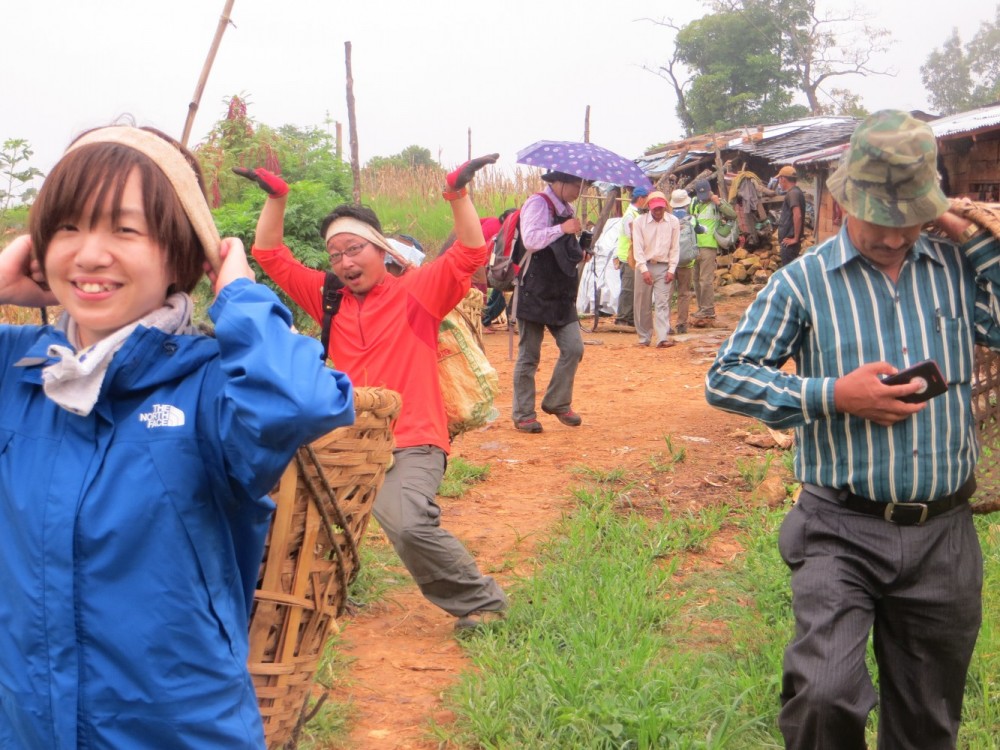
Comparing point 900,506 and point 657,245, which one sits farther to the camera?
point 657,245

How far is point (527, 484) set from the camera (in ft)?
22.9

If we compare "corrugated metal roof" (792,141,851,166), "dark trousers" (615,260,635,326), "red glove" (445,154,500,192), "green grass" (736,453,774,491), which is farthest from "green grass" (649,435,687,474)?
"corrugated metal roof" (792,141,851,166)

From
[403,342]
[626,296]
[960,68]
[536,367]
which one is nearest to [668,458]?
[536,367]

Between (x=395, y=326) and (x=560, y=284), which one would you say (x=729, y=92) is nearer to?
(x=560, y=284)

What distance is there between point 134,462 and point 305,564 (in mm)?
624

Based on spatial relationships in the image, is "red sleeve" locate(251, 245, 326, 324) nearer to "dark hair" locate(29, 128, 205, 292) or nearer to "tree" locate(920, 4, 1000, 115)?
"dark hair" locate(29, 128, 205, 292)

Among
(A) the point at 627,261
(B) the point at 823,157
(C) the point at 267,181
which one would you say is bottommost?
(A) the point at 627,261

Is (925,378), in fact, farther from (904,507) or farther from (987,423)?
(987,423)

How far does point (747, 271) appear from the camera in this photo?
19.3 meters

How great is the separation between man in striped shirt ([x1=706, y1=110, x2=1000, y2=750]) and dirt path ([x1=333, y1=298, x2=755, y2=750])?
160 centimetres

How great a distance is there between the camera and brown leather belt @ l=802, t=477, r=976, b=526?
2582 millimetres

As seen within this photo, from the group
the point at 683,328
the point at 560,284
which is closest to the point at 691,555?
the point at 560,284

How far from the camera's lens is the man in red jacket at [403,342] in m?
4.06

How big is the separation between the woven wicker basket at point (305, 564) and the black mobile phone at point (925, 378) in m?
1.21
